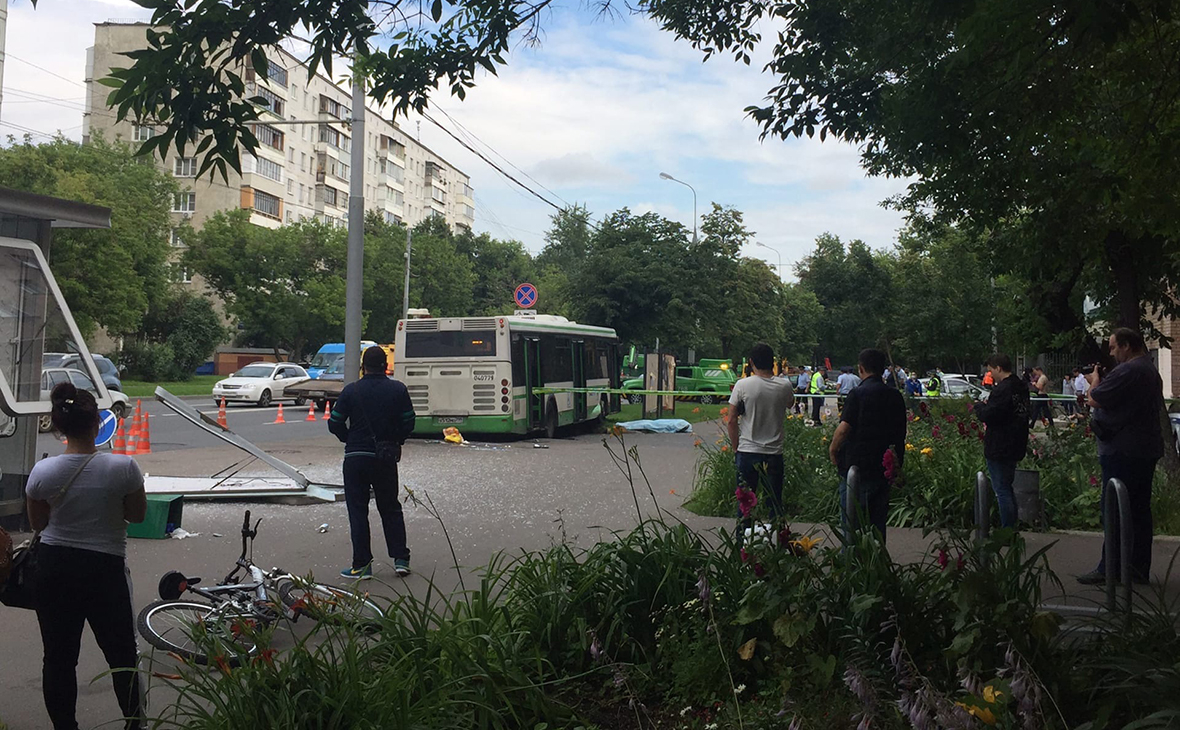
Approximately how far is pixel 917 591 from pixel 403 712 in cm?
208

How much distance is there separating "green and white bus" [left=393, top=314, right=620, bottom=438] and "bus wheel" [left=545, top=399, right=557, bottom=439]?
22 mm

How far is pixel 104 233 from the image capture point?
4372cm

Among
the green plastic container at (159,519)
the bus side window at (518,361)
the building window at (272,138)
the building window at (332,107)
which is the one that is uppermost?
the building window at (332,107)

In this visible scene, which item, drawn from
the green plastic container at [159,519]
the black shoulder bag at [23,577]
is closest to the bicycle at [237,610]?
the black shoulder bag at [23,577]

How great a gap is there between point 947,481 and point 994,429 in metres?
1.80

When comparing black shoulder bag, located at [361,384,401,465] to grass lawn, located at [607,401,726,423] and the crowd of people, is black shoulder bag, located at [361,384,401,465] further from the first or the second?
grass lawn, located at [607,401,726,423]

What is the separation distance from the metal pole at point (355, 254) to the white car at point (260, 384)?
1654cm

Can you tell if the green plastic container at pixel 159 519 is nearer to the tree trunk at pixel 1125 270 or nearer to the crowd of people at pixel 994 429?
the crowd of people at pixel 994 429

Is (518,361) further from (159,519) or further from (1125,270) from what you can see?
(159,519)

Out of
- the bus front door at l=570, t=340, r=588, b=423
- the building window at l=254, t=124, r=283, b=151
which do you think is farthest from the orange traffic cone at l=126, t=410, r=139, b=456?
the building window at l=254, t=124, r=283, b=151

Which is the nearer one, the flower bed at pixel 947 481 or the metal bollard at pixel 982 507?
the metal bollard at pixel 982 507

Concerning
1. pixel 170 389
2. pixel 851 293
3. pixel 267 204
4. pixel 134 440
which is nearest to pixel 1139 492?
pixel 134 440

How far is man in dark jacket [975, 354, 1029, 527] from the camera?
871 centimetres

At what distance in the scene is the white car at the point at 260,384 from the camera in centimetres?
3572
